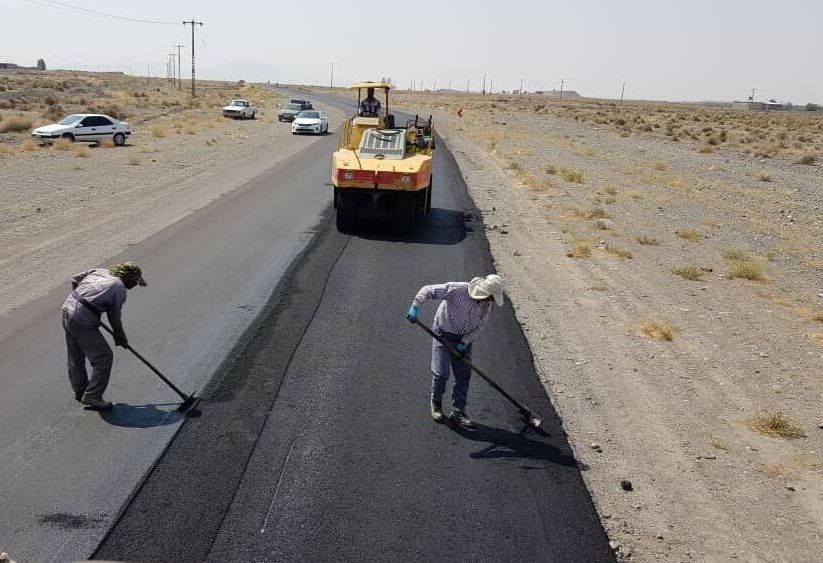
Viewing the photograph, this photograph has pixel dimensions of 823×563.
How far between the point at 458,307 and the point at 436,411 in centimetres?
106

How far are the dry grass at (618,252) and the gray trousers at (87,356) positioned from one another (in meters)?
10.7

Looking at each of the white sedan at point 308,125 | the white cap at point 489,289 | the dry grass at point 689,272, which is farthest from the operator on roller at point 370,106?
the white sedan at point 308,125

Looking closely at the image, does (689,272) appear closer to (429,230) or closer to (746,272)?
(746,272)

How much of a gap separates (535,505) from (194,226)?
11.4 meters

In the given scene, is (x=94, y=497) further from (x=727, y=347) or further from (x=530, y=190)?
(x=530, y=190)

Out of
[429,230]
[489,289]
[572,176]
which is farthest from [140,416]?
[572,176]

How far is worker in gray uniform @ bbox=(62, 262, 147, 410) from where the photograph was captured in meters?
6.36

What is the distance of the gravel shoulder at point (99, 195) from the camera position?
11.9 meters

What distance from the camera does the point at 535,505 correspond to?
5531mm

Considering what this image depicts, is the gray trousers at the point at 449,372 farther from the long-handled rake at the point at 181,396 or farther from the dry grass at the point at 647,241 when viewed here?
the dry grass at the point at 647,241

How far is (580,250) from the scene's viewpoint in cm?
1440

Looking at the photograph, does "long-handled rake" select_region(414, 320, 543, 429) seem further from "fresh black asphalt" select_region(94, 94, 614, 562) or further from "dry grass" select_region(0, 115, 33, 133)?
"dry grass" select_region(0, 115, 33, 133)

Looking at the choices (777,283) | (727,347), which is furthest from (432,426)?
(777,283)

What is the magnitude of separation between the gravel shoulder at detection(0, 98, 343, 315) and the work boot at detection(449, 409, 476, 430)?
20.7 feet
